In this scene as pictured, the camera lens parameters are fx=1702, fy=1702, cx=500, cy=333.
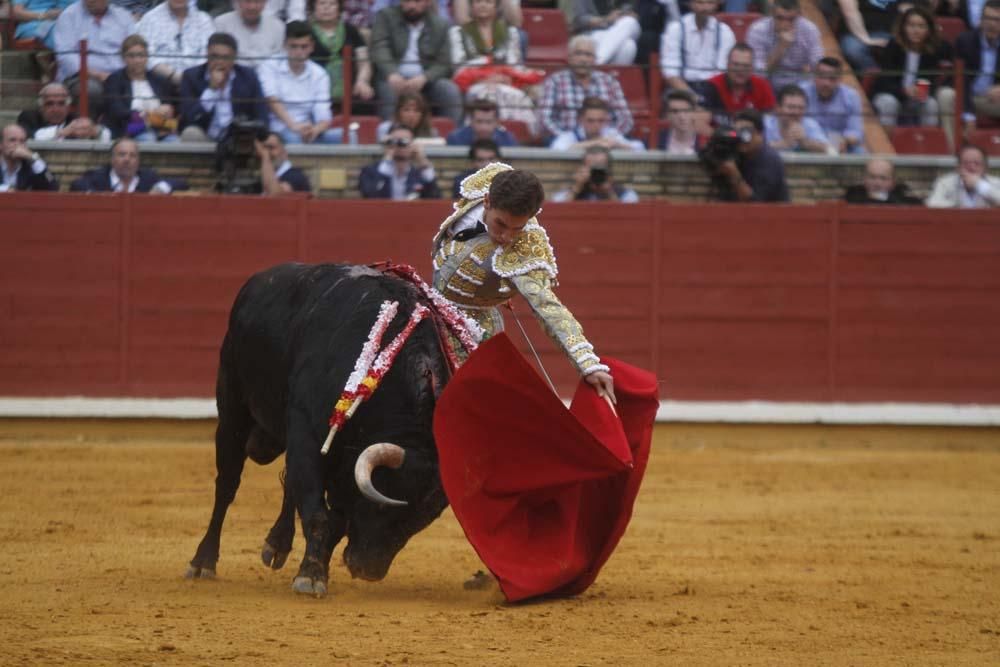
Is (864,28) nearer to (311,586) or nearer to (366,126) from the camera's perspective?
(366,126)

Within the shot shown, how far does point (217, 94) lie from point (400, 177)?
1127 mm

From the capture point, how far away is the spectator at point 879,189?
10.2 m

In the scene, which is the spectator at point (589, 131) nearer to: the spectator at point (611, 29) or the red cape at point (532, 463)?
the spectator at point (611, 29)

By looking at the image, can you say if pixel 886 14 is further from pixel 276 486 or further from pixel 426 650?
pixel 426 650

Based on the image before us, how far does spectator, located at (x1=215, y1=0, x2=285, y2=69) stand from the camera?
9.82 meters

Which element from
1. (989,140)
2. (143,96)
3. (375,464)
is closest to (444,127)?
(143,96)

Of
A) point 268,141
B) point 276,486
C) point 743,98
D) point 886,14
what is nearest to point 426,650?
point 276,486

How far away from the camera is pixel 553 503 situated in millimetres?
5066

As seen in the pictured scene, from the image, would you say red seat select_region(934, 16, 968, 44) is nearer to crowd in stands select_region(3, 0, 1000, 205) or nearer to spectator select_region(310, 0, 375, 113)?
crowd in stands select_region(3, 0, 1000, 205)

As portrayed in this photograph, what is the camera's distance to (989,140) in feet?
34.7

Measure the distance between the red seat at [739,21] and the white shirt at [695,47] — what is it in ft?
0.88

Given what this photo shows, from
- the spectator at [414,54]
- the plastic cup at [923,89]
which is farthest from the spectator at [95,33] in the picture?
the plastic cup at [923,89]

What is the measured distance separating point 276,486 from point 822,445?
Result: 3.52 metres

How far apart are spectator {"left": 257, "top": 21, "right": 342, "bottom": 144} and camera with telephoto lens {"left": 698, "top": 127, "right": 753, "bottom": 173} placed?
6.94 feet
